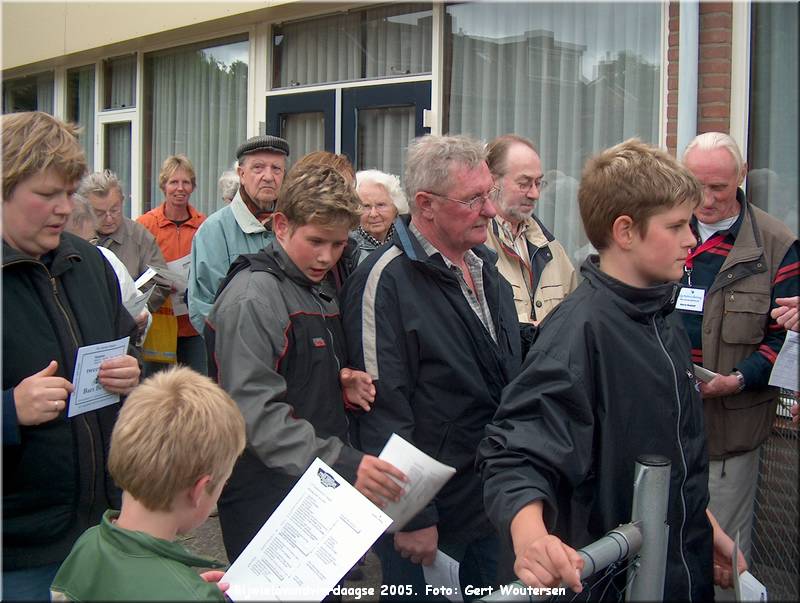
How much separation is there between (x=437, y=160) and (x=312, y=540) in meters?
1.49

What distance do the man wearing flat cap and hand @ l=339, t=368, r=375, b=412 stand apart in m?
1.68

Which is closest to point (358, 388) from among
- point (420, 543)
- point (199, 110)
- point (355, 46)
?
point (420, 543)

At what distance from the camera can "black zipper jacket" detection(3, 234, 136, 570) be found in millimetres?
2170

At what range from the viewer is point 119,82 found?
9516 millimetres

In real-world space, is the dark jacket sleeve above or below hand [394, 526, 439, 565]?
above

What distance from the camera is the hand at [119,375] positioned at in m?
2.36

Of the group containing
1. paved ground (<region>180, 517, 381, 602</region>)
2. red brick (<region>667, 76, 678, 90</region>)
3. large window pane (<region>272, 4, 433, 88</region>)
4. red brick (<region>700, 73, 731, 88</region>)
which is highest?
large window pane (<region>272, 4, 433, 88</region>)

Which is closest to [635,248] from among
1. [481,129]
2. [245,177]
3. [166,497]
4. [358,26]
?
[166,497]

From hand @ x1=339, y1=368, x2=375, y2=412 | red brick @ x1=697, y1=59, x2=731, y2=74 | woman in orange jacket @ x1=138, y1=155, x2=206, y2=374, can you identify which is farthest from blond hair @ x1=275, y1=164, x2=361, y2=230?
woman in orange jacket @ x1=138, y1=155, x2=206, y2=374

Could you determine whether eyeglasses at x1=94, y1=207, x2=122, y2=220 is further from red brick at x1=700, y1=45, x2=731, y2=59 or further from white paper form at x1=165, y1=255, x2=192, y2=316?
red brick at x1=700, y1=45, x2=731, y2=59

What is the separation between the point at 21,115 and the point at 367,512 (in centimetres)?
149

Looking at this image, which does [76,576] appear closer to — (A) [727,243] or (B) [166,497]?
→ (B) [166,497]

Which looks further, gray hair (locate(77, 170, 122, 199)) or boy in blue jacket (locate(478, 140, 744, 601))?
gray hair (locate(77, 170, 122, 199))

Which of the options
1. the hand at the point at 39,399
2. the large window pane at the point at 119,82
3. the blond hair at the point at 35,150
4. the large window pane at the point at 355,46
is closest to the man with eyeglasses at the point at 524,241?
the blond hair at the point at 35,150
